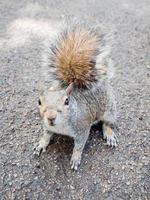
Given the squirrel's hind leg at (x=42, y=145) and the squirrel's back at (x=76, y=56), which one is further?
the squirrel's hind leg at (x=42, y=145)

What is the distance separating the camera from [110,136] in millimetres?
2156

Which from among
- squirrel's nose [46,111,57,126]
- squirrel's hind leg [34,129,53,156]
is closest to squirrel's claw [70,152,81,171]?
squirrel's hind leg [34,129,53,156]

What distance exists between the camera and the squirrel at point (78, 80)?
1.89 m

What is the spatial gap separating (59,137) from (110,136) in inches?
12.2

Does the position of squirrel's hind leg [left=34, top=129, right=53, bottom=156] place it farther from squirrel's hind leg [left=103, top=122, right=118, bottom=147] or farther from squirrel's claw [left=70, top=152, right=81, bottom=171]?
squirrel's hind leg [left=103, top=122, right=118, bottom=147]

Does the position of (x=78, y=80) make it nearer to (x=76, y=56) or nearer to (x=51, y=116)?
(x=76, y=56)

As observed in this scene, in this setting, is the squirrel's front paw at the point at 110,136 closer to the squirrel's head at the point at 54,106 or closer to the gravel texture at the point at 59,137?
the gravel texture at the point at 59,137

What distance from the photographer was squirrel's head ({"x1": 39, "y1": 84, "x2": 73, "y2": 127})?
166 centimetres

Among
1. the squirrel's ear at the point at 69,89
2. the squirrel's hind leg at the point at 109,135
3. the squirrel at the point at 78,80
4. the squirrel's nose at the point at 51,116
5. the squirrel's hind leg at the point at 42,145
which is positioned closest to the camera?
the squirrel's nose at the point at 51,116

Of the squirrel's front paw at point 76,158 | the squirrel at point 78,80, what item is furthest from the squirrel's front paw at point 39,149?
the squirrel's front paw at point 76,158

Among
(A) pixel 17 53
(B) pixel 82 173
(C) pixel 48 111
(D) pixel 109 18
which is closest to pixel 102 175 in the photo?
(B) pixel 82 173

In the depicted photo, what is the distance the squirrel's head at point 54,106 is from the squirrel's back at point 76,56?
0.18 meters

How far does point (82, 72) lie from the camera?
1.92 m

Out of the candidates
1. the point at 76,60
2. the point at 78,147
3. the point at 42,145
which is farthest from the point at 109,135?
the point at 76,60
